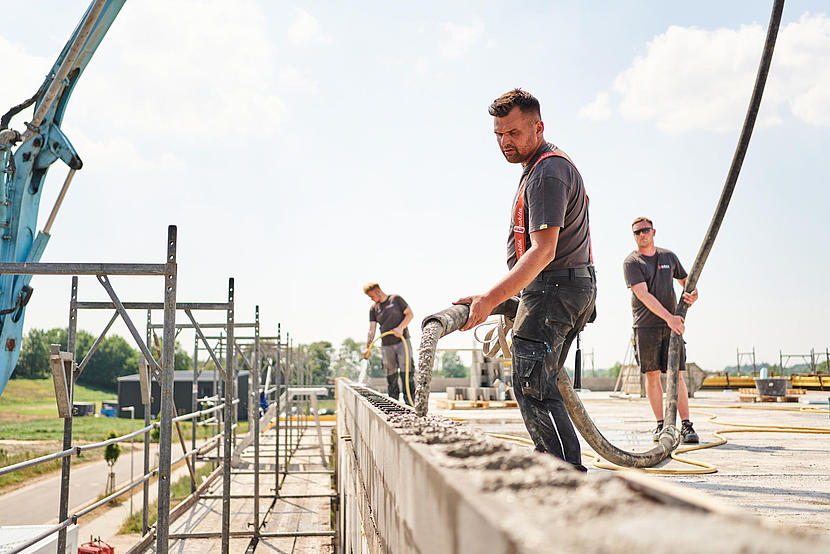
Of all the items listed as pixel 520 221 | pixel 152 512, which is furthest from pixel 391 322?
pixel 152 512

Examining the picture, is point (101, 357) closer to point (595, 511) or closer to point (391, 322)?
point (391, 322)

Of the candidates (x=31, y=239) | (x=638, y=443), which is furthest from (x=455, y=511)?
(x=31, y=239)

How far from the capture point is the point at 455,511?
80cm

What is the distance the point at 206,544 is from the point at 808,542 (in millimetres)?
8386

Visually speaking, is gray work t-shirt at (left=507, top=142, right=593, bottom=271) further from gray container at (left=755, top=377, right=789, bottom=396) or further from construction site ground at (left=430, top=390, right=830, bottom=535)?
gray container at (left=755, top=377, right=789, bottom=396)

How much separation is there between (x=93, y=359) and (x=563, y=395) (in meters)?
92.5

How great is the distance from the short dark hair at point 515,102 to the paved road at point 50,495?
18491 millimetres

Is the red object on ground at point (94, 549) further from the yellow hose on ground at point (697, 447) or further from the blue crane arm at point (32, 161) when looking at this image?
the yellow hose on ground at point (697, 447)

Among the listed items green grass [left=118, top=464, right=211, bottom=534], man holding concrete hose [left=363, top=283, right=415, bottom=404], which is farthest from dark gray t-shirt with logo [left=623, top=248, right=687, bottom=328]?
green grass [left=118, top=464, right=211, bottom=534]

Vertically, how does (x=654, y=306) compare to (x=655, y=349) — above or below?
above

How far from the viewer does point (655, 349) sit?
5.11 metres

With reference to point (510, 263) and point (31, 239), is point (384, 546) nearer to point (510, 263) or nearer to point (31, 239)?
point (510, 263)

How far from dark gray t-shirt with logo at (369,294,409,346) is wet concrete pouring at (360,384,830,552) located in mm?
6698

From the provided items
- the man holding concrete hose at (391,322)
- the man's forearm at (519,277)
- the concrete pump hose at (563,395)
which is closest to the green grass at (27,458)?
the man holding concrete hose at (391,322)
